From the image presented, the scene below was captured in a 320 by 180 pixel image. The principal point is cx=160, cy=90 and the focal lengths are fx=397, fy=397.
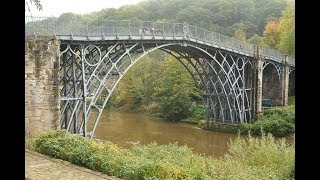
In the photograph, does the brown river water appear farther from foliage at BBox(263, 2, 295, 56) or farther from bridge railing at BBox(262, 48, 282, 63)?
foliage at BBox(263, 2, 295, 56)

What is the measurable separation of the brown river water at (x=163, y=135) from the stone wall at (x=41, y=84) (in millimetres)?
9410

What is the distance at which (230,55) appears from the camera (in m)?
32.3

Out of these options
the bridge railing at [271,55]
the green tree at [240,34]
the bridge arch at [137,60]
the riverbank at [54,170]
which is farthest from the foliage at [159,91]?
the riverbank at [54,170]

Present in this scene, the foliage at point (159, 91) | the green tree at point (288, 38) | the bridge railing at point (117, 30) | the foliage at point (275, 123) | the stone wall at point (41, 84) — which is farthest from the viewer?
the green tree at point (288, 38)

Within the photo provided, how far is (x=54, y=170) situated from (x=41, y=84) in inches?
313

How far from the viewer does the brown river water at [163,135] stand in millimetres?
26906

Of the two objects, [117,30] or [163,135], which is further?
[163,135]

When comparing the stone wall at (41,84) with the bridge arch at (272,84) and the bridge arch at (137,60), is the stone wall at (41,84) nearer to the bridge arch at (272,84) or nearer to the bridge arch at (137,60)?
the bridge arch at (137,60)

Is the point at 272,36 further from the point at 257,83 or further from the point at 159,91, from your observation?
the point at 257,83

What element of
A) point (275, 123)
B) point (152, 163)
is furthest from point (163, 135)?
point (152, 163)

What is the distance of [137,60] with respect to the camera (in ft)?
74.5

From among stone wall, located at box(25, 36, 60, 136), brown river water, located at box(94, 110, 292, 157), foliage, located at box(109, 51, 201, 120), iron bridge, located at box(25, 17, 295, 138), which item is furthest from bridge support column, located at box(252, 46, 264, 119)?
stone wall, located at box(25, 36, 60, 136)

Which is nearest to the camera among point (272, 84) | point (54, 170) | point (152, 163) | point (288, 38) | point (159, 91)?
point (54, 170)

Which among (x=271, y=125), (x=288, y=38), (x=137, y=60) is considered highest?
(x=288, y=38)
